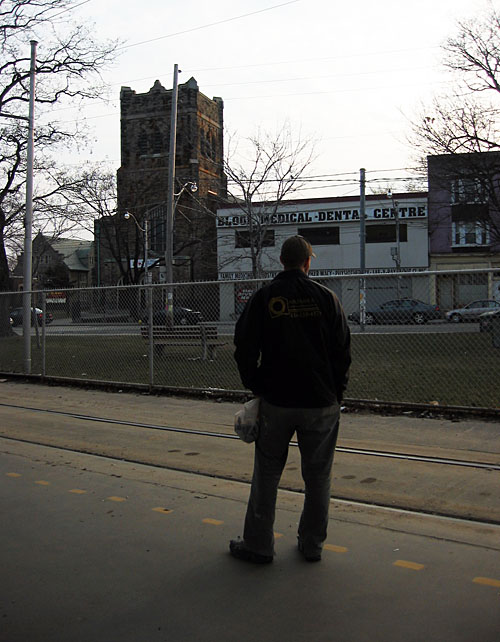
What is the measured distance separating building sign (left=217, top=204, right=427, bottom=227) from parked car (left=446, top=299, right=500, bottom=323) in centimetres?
3226

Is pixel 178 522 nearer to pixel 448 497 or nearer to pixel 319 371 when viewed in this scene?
pixel 319 371

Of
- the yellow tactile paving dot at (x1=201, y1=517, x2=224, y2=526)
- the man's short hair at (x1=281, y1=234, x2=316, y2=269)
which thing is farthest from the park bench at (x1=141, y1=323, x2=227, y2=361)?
the man's short hair at (x1=281, y1=234, x2=316, y2=269)

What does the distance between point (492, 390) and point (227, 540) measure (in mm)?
6030

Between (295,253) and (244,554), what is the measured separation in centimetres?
180

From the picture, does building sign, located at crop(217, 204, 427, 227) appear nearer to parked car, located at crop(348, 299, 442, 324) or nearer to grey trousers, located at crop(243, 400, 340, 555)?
parked car, located at crop(348, 299, 442, 324)

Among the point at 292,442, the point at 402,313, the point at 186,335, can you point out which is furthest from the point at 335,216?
the point at 292,442

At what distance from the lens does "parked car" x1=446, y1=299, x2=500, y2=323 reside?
8461 mm

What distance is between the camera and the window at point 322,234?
4378 centimetres

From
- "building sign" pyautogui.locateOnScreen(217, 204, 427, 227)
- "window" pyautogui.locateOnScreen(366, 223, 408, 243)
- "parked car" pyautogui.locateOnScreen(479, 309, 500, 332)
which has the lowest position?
"parked car" pyautogui.locateOnScreen(479, 309, 500, 332)

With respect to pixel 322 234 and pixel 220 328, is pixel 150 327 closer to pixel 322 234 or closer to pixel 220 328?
pixel 220 328

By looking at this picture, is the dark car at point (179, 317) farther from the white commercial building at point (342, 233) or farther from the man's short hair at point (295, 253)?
the white commercial building at point (342, 233)

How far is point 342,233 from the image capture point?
43.6 meters

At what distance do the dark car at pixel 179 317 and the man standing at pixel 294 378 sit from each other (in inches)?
311

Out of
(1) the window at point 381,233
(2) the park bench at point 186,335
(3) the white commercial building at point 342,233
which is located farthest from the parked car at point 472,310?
(1) the window at point 381,233
